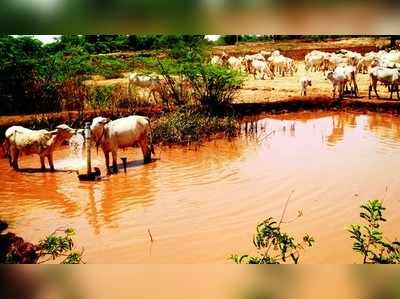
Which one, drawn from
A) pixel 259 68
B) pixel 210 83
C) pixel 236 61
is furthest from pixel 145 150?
pixel 259 68

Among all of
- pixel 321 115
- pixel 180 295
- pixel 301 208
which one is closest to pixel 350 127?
pixel 321 115

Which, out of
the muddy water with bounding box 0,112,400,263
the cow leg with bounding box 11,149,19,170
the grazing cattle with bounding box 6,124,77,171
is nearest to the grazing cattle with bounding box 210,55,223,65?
the muddy water with bounding box 0,112,400,263

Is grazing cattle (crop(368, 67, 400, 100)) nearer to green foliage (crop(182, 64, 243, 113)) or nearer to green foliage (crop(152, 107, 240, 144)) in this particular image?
green foliage (crop(182, 64, 243, 113))

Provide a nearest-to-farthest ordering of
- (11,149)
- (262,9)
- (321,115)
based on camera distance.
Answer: (262,9) → (11,149) → (321,115)

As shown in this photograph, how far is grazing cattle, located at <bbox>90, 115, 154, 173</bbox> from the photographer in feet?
14.9

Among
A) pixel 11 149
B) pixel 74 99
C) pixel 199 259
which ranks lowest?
pixel 199 259

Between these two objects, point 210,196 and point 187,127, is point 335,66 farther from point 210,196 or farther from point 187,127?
point 210,196

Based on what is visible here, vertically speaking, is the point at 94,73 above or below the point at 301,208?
above

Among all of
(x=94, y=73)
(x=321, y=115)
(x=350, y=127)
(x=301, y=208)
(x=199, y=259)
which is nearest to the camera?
(x=199, y=259)

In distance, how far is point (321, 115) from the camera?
6922mm

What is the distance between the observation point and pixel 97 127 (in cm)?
453

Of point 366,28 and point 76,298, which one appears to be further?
point 76,298

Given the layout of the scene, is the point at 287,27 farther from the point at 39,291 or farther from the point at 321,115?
the point at 321,115

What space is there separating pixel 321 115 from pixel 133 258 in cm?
483
